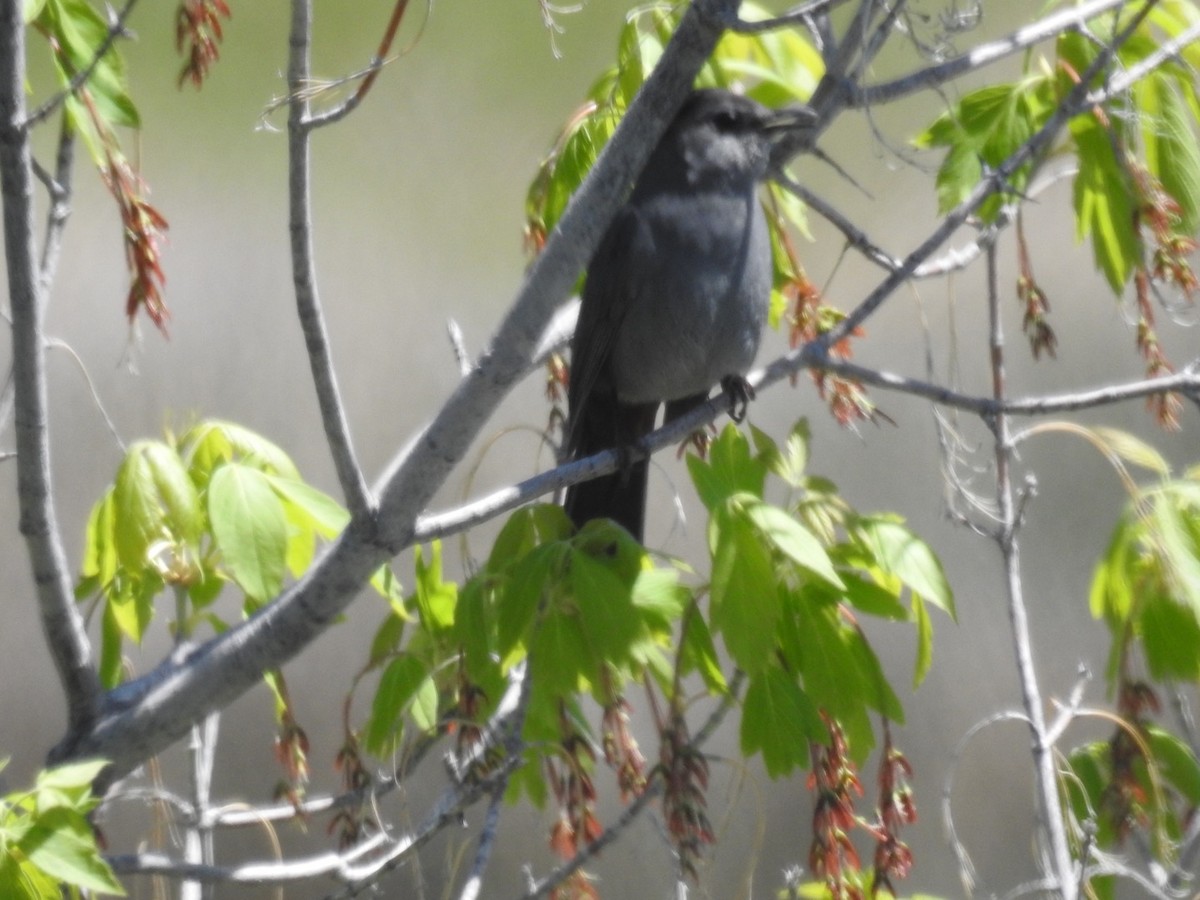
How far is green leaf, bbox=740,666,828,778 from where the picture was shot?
1522mm

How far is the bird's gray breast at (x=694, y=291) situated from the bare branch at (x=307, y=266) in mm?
1118

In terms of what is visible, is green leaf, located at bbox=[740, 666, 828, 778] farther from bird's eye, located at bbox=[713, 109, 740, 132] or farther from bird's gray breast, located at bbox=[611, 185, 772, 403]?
bird's eye, located at bbox=[713, 109, 740, 132]

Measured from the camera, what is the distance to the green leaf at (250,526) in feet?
5.42

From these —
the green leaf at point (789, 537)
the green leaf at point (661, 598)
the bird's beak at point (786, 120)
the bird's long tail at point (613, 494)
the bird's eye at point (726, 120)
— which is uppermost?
the bird's eye at point (726, 120)

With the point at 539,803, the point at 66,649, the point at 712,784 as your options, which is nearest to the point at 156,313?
the point at 66,649

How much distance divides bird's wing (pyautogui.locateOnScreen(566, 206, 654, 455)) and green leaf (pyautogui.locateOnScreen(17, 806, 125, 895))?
118cm

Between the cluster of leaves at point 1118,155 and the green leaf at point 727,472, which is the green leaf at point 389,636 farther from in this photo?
the cluster of leaves at point 1118,155

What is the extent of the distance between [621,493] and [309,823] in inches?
42.3

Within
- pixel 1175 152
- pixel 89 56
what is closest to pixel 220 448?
pixel 89 56

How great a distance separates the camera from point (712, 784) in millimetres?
3000

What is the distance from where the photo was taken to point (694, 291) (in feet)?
8.79

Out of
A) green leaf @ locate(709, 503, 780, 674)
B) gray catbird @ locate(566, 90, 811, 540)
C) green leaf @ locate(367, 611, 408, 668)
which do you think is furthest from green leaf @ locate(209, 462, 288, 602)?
gray catbird @ locate(566, 90, 811, 540)

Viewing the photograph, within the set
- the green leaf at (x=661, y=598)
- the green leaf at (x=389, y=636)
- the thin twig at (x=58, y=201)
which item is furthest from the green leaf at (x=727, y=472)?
the thin twig at (x=58, y=201)

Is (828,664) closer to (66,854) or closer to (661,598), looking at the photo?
(661,598)
